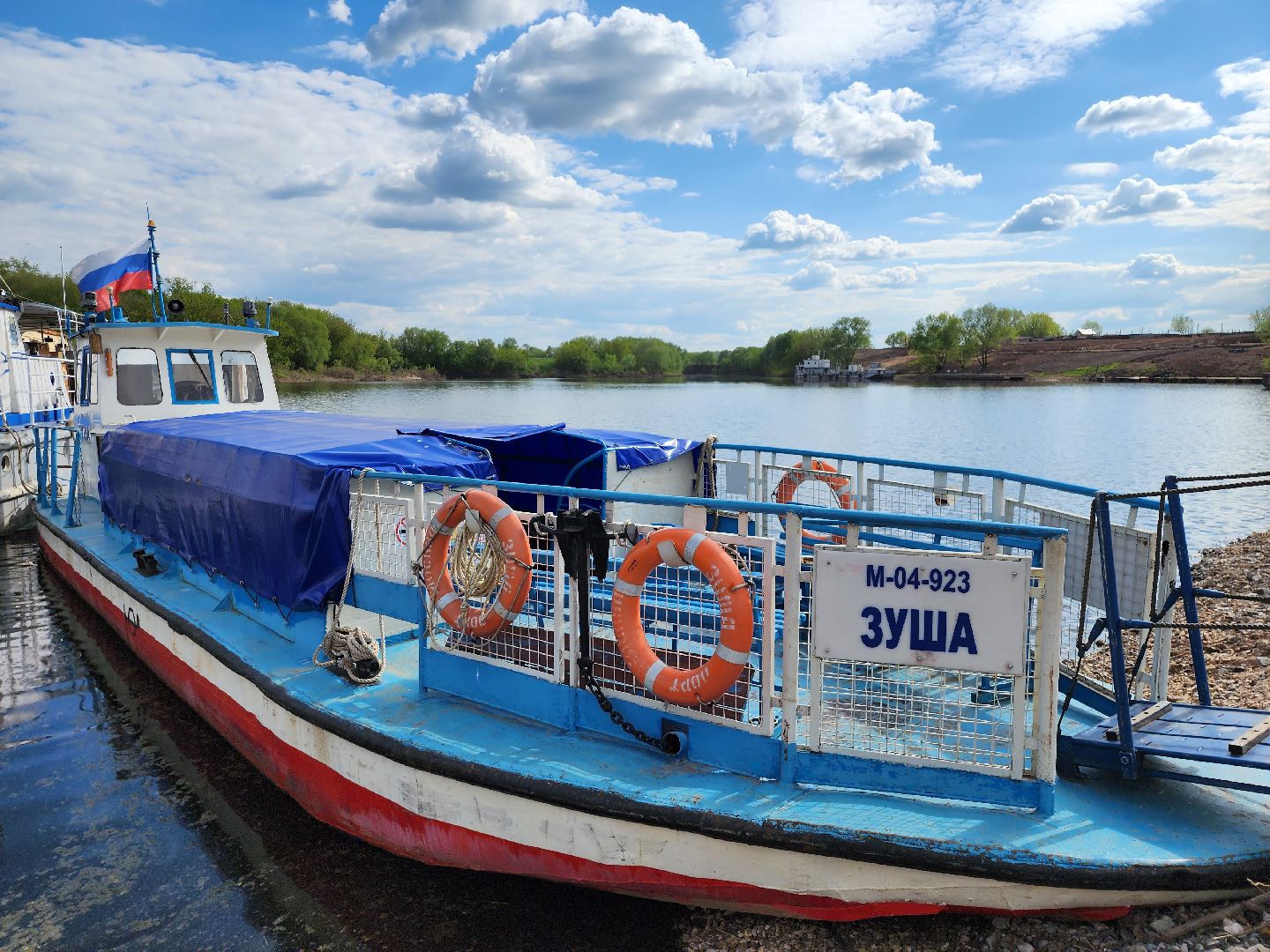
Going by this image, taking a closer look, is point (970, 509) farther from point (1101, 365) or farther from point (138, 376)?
point (1101, 365)

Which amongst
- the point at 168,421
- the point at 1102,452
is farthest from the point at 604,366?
the point at 168,421

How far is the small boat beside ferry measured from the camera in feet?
11.0

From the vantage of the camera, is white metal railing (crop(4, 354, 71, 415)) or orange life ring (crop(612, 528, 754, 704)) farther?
white metal railing (crop(4, 354, 71, 415))

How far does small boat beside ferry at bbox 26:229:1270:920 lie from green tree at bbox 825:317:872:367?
106659mm

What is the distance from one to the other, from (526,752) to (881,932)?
6.22 feet

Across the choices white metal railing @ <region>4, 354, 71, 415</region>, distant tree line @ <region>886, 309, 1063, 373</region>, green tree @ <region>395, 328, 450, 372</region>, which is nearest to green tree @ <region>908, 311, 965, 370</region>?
distant tree line @ <region>886, 309, 1063, 373</region>

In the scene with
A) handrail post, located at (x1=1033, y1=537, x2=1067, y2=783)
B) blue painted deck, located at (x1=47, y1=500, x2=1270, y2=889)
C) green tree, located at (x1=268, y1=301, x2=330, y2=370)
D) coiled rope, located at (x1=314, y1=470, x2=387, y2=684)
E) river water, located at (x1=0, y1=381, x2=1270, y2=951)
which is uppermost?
green tree, located at (x1=268, y1=301, x2=330, y2=370)

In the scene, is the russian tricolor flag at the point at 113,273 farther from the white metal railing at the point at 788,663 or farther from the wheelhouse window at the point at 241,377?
the white metal railing at the point at 788,663

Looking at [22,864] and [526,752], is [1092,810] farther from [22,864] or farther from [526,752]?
[22,864]

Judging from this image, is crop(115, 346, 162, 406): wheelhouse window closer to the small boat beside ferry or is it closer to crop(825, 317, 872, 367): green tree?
the small boat beside ferry

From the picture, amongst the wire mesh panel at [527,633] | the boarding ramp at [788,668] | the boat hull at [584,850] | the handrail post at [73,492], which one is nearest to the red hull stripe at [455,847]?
the boat hull at [584,850]

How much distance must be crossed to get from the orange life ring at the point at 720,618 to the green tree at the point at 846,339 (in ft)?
357

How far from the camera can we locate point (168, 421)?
9117mm

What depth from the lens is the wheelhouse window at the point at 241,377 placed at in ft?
36.8
